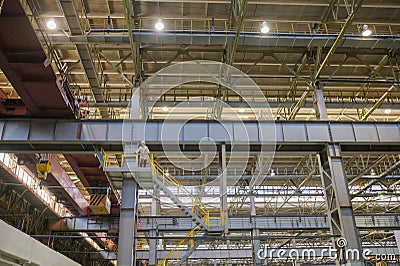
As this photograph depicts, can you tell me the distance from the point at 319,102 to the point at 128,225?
11.7 meters

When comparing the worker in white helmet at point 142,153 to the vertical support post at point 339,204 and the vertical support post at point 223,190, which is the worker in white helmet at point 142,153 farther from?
the vertical support post at point 339,204

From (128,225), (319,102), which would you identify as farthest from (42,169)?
(319,102)

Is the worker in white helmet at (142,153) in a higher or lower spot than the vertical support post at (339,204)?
higher

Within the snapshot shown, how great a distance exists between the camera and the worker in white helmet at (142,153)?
16.2 m

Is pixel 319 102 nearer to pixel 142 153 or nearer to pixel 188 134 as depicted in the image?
pixel 188 134

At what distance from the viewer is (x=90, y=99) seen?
24703 mm

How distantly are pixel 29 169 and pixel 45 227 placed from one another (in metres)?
5.39

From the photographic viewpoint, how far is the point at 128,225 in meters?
16.3

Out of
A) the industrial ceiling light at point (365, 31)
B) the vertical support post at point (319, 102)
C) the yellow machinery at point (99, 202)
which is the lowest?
the yellow machinery at point (99, 202)

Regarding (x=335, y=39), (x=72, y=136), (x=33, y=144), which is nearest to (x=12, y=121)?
(x=33, y=144)

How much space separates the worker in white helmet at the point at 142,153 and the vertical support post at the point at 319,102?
9.23m

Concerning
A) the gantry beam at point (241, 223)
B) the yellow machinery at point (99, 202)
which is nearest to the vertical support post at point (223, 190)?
the gantry beam at point (241, 223)

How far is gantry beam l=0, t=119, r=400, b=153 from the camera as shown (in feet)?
54.9

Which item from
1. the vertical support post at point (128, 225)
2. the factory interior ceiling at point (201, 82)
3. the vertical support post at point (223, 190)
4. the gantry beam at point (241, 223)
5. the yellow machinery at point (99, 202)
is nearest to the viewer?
the vertical support post at point (128, 225)
